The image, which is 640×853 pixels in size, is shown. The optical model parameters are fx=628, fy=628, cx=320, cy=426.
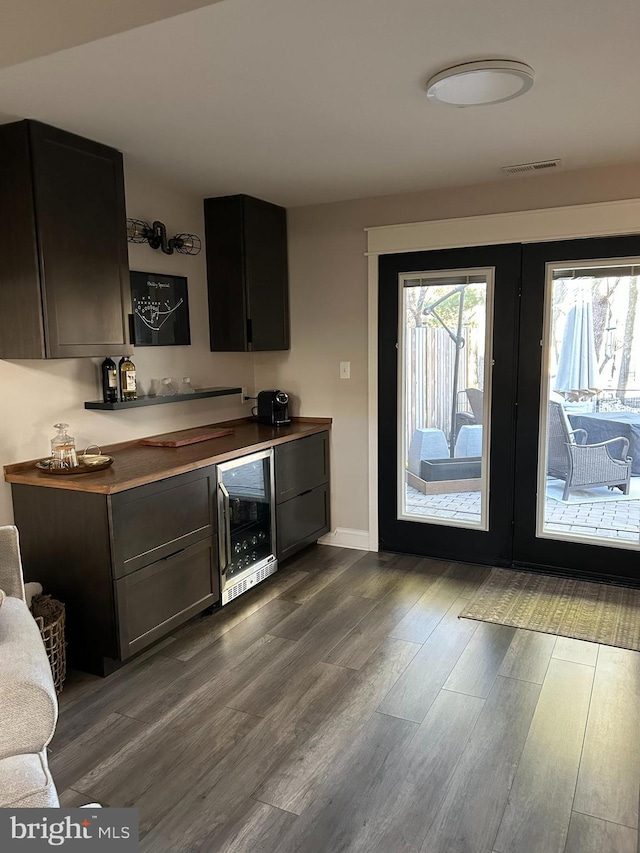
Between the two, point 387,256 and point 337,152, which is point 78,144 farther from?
point 387,256

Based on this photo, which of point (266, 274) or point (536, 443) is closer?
point (536, 443)

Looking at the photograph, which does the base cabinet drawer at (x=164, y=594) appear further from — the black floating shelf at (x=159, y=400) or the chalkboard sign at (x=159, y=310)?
the chalkboard sign at (x=159, y=310)

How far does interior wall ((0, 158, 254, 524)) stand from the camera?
2.81 metres

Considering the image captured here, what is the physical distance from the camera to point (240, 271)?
3.86 metres

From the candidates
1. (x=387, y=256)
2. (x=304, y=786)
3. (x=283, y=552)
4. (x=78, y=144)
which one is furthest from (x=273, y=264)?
(x=304, y=786)

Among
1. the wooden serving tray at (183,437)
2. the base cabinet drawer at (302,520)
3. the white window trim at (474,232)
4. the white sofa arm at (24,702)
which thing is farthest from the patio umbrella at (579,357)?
the white sofa arm at (24,702)

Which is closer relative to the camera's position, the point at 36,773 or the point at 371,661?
the point at 36,773

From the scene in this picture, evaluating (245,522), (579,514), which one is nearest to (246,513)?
(245,522)

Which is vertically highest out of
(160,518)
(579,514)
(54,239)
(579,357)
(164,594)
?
(54,239)

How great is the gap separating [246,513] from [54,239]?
5.65 feet

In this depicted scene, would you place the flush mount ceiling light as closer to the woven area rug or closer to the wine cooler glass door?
the wine cooler glass door

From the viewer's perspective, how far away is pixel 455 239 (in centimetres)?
375

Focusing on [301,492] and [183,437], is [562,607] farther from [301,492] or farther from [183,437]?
[183,437]

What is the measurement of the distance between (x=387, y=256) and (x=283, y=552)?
1958 millimetres
